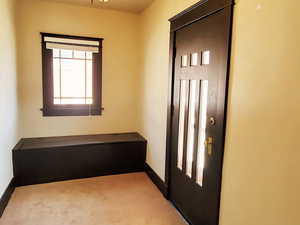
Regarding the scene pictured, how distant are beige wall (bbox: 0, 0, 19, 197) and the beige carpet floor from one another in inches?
14.1

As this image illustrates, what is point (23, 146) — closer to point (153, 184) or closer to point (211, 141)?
point (153, 184)

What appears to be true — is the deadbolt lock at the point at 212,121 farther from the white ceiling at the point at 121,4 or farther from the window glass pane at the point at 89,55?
the window glass pane at the point at 89,55

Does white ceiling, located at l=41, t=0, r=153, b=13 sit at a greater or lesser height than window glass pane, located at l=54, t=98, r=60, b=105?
greater

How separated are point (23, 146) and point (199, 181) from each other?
2.43 m

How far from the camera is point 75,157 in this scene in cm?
329

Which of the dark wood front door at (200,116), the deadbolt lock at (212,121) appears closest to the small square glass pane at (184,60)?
the dark wood front door at (200,116)

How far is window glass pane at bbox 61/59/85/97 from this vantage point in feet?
11.7

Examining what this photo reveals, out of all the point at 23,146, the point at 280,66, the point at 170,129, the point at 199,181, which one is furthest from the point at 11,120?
the point at 280,66

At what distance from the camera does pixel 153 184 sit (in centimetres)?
326

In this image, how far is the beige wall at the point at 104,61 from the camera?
3.35 metres

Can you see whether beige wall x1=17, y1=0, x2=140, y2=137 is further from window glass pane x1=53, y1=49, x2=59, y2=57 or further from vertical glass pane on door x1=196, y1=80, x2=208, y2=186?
vertical glass pane on door x1=196, y1=80, x2=208, y2=186

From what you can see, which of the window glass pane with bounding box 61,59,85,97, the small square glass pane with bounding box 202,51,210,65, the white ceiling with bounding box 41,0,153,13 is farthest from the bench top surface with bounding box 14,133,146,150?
the white ceiling with bounding box 41,0,153,13

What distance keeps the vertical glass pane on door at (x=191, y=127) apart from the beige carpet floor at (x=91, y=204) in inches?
24.4

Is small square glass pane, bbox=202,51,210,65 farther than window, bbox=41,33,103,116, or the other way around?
window, bbox=41,33,103,116
